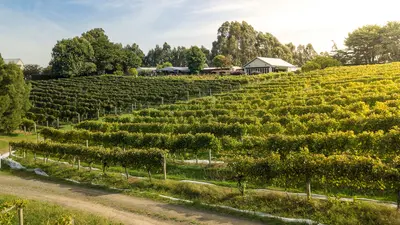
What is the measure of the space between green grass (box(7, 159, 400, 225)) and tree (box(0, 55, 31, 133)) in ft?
69.9

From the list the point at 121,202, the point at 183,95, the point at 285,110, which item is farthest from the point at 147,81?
the point at 121,202

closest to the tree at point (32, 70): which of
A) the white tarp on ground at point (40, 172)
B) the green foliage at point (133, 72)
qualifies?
the green foliage at point (133, 72)

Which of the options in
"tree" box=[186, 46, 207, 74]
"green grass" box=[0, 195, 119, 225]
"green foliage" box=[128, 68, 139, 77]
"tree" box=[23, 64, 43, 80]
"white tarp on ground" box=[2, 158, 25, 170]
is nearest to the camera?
"green grass" box=[0, 195, 119, 225]

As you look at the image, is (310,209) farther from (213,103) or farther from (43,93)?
(43,93)

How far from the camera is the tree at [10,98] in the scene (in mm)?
36125

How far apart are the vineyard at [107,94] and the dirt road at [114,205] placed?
83.9ft

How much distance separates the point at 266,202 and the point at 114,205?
6.56 m

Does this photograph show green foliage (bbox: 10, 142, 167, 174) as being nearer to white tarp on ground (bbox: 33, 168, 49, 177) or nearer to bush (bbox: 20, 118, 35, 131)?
white tarp on ground (bbox: 33, 168, 49, 177)

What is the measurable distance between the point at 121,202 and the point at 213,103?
22.1 m

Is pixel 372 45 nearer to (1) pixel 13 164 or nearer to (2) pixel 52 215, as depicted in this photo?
(1) pixel 13 164

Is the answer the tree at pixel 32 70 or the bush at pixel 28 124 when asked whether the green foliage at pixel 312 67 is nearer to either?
the bush at pixel 28 124

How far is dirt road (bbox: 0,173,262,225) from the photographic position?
42.8 feet

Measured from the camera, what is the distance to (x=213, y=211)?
1370cm

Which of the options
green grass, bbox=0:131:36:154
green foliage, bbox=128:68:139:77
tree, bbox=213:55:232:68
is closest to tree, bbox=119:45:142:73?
green foliage, bbox=128:68:139:77
